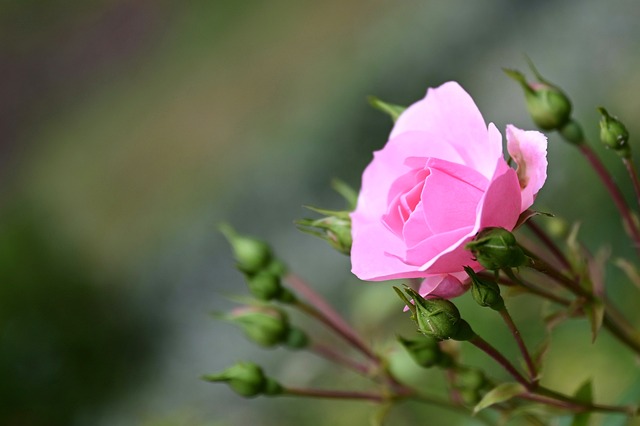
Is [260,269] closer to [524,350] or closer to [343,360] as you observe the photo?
[343,360]

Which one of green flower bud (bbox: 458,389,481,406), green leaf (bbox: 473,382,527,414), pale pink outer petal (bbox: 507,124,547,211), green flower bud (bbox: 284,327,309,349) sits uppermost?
green flower bud (bbox: 284,327,309,349)

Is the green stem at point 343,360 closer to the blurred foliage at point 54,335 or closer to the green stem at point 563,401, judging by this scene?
the green stem at point 563,401

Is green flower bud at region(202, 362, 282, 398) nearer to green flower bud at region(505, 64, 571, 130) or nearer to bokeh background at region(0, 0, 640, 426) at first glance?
bokeh background at region(0, 0, 640, 426)

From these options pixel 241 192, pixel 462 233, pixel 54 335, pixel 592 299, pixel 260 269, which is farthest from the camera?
pixel 241 192

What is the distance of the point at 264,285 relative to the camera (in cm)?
51

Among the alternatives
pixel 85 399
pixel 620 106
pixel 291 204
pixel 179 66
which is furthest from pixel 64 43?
pixel 620 106

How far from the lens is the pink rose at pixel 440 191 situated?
317 millimetres

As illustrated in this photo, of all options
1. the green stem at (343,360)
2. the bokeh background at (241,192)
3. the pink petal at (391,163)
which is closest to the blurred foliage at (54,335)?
the bokeh background at (241,192)

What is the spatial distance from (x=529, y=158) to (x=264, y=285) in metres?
0.22

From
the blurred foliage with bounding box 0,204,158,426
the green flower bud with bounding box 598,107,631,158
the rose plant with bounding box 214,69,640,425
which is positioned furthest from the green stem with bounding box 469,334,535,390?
the blurred foliage with bounding box 0,204,158,426

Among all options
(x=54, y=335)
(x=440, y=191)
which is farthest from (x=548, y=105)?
(x=54, y=335)

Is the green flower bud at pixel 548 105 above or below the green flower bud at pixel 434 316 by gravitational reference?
above

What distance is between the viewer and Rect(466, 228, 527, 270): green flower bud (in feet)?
1.02

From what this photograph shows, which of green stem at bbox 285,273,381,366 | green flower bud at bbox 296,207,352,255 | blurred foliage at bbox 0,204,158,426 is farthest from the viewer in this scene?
blurred foliage at bbox 0,204,158,426
